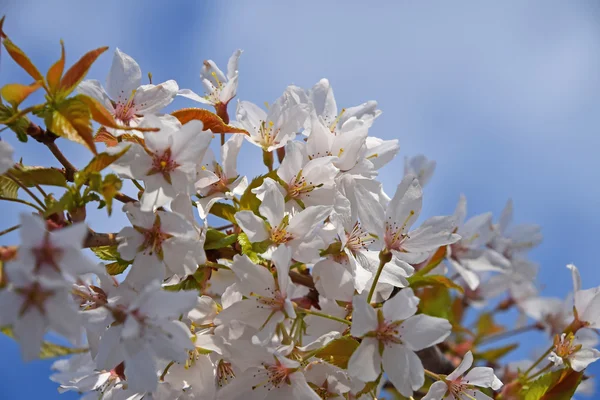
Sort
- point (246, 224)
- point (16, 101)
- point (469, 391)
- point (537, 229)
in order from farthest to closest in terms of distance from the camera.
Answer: point (537, 229) < point (469, 391) < point (246, 224) < point (16, 101)

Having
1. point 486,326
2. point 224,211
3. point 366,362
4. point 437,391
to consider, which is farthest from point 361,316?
point 486,326

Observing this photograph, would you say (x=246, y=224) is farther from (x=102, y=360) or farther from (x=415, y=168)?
(x=415, y=168)

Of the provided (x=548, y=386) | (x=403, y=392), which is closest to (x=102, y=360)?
(x=403, y=392)

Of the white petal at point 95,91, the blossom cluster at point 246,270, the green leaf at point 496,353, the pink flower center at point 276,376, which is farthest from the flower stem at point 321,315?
the green leaf at point 496,353

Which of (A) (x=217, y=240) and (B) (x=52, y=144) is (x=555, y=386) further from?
(B) (x=52, y=144)

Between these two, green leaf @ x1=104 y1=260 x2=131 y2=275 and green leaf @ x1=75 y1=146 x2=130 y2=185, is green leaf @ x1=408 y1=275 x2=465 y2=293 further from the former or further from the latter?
green leaf @ x1=75 y1=146 x2=130 y2=185

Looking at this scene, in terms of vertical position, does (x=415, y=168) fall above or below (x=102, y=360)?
above
